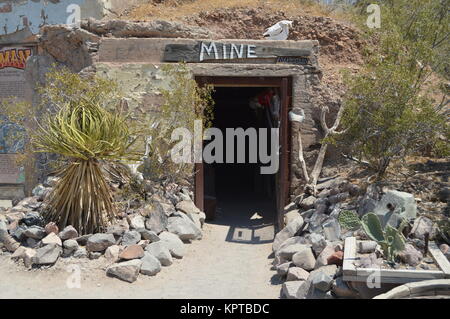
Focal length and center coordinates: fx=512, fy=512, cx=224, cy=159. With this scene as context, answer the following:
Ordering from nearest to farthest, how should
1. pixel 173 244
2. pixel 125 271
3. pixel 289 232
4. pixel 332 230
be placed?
pixel 125 271
pixel 332 230
pixel 173 244
pixel 289 232

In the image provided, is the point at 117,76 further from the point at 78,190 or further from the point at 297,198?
the point at 297,198

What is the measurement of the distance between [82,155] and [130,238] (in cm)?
132

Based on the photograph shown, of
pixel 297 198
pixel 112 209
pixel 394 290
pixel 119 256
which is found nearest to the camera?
pixel 394 290

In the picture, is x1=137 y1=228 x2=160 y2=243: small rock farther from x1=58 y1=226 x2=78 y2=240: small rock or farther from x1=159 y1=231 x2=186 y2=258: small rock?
x1=58 y1=226 x2=78 y2=240: small rock

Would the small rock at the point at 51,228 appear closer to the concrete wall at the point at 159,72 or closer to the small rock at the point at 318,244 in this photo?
Answer: the concrete wall at the point at 159,72

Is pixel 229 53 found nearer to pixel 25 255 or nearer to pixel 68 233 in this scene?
pixel 68 233

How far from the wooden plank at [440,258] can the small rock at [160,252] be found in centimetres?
338

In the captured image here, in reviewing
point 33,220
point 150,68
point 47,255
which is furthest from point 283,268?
point 150,68

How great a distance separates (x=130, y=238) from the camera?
7.12 metres

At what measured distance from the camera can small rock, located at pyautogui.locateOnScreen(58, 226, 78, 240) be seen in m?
6.93

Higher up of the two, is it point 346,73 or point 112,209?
point 346,73

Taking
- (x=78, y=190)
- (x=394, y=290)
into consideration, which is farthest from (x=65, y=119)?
(x=394, y=290)

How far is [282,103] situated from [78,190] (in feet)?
13.2
